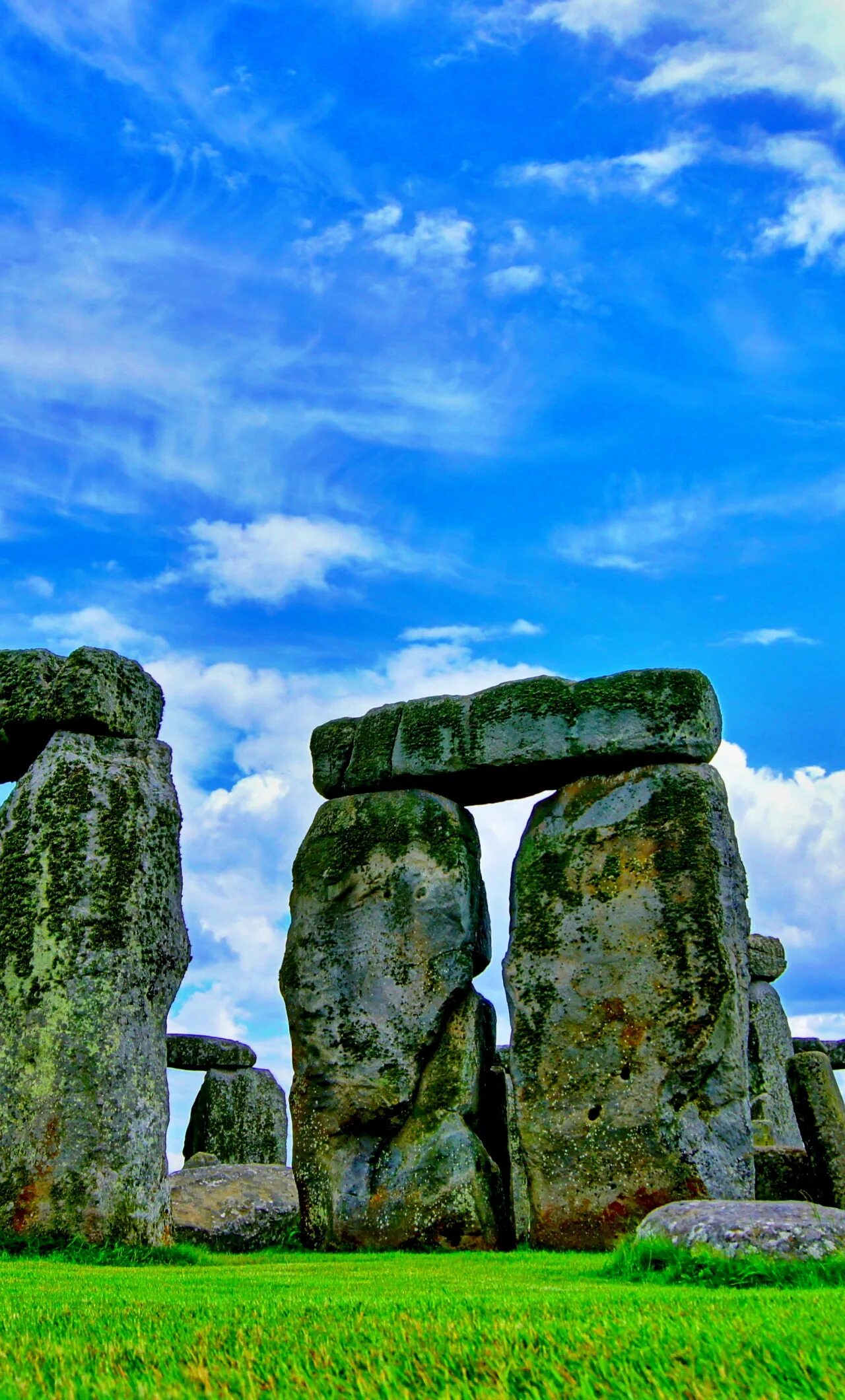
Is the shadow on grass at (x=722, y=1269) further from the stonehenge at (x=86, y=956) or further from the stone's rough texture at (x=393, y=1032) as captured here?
the stone's rough texture at (x=393, y=1032)

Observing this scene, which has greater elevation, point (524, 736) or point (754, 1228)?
point (524, 736)

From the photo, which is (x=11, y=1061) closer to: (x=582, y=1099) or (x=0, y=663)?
(x=0, y=663)

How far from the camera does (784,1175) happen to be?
11430 millimetres

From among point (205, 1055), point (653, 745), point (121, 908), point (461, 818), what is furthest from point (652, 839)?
point (205, 1055)

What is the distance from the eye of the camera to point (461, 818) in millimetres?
11023

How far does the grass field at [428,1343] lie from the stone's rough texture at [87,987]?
7.96 feet

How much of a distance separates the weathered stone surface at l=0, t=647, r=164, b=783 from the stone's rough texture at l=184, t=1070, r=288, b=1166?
31.1 feet

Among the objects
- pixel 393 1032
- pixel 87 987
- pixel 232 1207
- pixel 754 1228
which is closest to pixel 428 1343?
pixel 754 1228

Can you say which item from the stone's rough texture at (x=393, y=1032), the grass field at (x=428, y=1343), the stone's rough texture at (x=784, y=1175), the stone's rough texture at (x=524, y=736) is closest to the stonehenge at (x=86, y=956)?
the grass field at (x=428, y=1343)

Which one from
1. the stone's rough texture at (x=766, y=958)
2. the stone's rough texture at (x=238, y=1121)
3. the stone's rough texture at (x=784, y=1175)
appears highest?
the stone's rough texture at (x=766, y=958)

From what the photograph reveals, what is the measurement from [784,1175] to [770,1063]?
5581mm

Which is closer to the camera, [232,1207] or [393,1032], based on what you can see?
[232,1207]

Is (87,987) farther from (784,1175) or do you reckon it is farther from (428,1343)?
(784,1175)

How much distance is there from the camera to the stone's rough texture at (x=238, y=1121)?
16.7m
